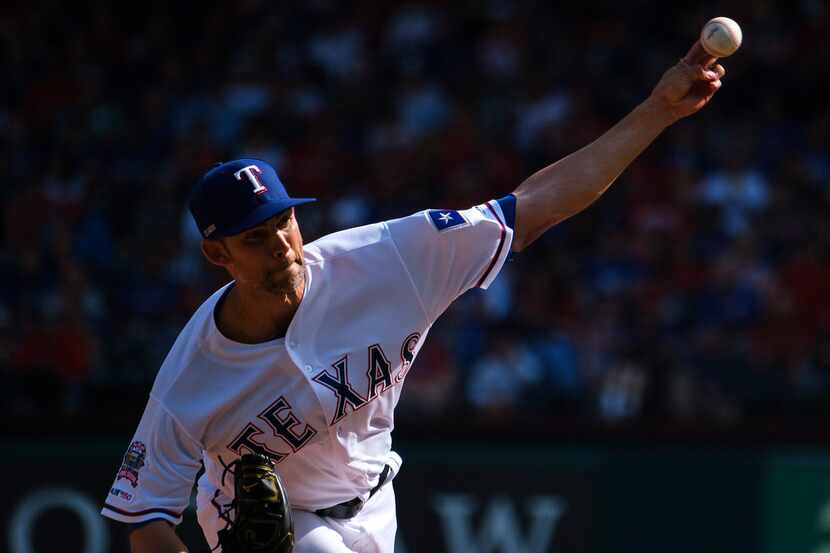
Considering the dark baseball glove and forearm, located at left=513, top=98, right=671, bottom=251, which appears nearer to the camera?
the dark baseball glove

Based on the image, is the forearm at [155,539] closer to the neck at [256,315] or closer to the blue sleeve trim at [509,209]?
the neck at [256,315]

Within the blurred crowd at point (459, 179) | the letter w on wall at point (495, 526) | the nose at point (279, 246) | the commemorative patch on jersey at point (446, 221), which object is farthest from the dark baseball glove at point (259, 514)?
the blurred crowd at point (459, 179)

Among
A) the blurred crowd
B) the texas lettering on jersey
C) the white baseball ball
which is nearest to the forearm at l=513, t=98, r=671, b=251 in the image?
the white baseball ball

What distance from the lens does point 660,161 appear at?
1045 centimetres

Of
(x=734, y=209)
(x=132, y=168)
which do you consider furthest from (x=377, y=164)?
(x=734, y=209)

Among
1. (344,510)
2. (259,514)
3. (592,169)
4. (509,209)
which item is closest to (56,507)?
(344,510)

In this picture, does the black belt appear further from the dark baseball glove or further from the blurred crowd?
the blurred crowd

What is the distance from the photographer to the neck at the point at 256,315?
139 inches

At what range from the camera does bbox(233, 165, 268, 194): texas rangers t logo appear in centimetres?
341

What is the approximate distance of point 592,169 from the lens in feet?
11.9

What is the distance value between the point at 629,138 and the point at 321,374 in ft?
Result: 3.62

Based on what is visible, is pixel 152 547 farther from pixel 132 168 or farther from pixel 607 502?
pixel 132 168

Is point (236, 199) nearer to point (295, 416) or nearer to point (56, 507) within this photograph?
point (295, 416)

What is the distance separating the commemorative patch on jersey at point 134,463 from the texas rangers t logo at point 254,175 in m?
0.78
